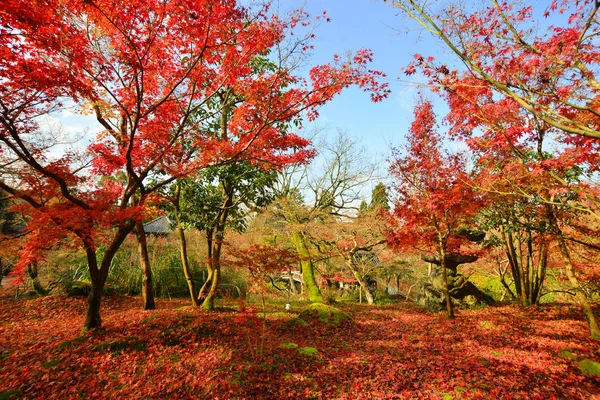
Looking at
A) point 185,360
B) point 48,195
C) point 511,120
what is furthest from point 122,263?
point 511,120

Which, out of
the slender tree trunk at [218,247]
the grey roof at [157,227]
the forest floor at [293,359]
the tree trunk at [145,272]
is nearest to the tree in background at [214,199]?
the slender tree trunk at [218,247]

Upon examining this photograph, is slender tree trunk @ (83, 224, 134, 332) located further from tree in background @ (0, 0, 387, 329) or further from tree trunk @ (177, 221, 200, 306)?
tree trunk @ (177, 221, 200, 306)

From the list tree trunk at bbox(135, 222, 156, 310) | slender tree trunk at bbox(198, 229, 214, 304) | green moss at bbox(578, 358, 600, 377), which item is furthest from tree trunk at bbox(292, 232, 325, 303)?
green moss at bbox(578, 358, 600, 377)

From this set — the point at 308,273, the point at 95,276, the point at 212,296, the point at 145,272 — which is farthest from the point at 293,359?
the point at 308,273

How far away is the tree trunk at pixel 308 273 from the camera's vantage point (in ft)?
44.7

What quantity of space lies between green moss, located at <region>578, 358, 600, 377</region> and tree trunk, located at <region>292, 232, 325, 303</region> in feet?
31.0

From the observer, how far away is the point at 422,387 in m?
4.05

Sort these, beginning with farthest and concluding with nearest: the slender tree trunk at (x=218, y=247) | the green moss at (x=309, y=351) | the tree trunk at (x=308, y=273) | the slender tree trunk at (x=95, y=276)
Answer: the tree trunk at (x=308, y=273), the slender tree trunk at (x=218, y=247), the slender tree trunk at (x=95, y=276), the green moss at (x=309, y=351)

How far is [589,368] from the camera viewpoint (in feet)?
14.1

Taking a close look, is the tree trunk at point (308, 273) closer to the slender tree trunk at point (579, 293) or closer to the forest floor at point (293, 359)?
the forest floor at point (293, 359)

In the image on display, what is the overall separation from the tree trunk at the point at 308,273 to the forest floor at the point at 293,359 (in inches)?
232

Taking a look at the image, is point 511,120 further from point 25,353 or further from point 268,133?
point 25,353

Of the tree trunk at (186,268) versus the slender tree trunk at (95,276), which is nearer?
the slender tree trunk at (95,276)

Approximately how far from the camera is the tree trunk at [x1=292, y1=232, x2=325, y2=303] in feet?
44.7
